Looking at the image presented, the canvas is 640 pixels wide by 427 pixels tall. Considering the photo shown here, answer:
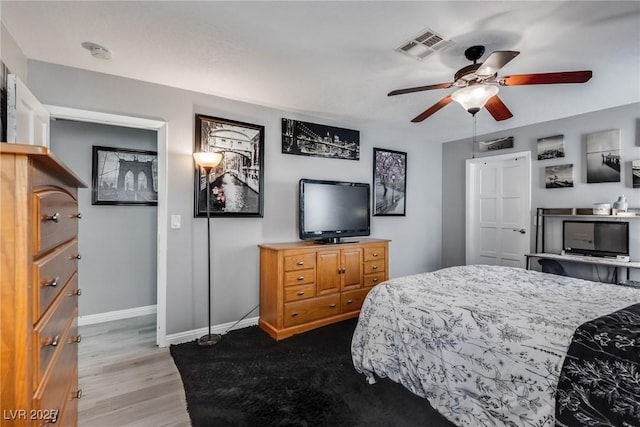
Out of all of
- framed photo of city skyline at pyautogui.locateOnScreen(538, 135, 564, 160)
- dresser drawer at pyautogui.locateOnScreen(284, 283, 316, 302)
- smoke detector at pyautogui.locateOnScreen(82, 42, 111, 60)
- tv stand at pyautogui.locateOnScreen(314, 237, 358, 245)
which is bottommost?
dresser drawer at pyautogui.locateOnScreen(284, 283, 316, 302)

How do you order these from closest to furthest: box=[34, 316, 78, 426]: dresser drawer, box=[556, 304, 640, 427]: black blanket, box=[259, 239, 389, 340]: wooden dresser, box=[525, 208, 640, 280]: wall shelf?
box=[34, 316, 78, 426]: dresser drawer
box=[556, 304, 640, 427]: black blanket
box=[259, 239, 389, 340]: wooden dresser
box=[525, 208, 640, 280]: wall shelf

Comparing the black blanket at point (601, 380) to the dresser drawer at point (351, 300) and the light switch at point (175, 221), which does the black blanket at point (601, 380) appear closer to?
the dresser drawer at point (351, 300)

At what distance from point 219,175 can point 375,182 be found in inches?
86.7

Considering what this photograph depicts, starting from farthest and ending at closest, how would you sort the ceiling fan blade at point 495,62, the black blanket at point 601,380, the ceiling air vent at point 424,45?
the ceiling air vent at point 424,45, the ceiling fan blade at point 495,62, the black blanket at point 601,380

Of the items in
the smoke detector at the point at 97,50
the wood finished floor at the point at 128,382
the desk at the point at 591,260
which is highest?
the smoke detector at the point at 97,50

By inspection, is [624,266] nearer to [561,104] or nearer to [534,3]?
[561,104]

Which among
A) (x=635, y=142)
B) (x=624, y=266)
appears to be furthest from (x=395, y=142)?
(x=624, y=266)

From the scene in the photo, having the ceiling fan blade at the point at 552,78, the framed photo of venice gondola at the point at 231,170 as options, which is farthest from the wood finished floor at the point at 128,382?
the ceiling fan blade at the point at 552,78

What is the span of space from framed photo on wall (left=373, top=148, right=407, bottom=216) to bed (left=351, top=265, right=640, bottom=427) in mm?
2108

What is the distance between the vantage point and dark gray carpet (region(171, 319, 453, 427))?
185 cm

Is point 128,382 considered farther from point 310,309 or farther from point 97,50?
point 97,50

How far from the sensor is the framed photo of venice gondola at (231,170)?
10.1 feet

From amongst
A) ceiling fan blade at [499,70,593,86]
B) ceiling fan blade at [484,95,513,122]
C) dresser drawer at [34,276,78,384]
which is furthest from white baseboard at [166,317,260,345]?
ceiling fan blade at [499,70,593,86]

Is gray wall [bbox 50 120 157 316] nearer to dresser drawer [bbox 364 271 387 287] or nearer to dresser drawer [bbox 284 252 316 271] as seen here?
dresser drawer [bbox 284 252 316 271]
